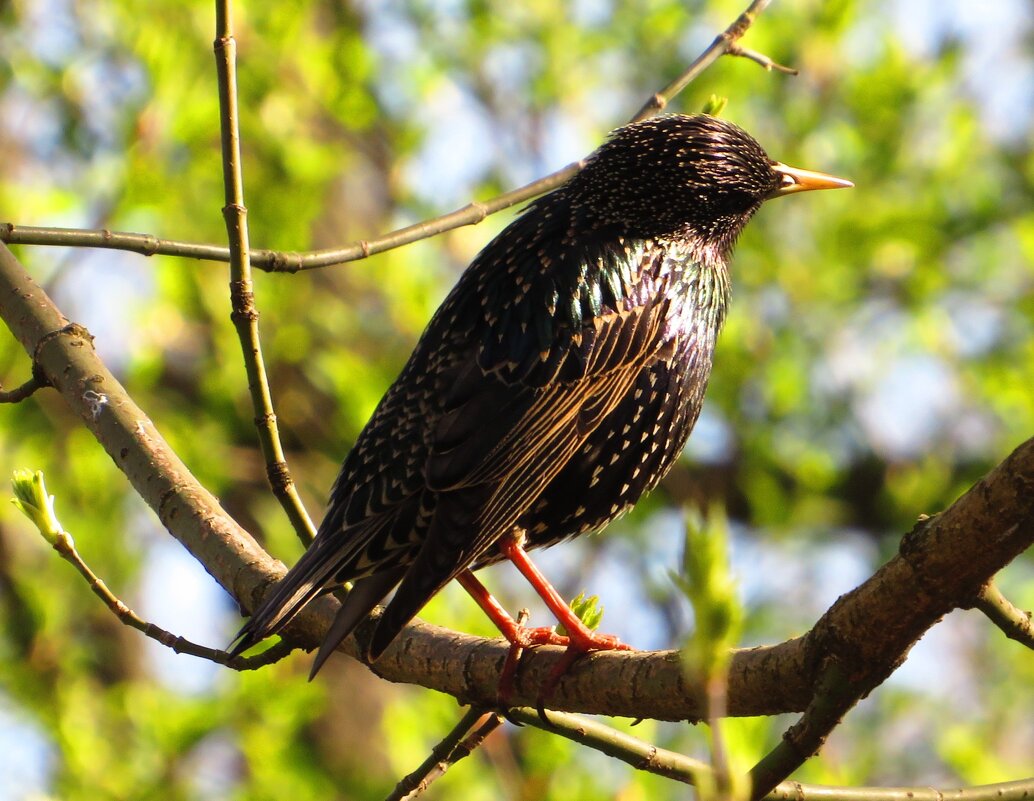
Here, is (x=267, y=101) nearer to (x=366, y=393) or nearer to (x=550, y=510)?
(x=366, y=393)

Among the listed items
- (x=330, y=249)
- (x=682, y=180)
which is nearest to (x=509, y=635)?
A: (x=330, y=249)

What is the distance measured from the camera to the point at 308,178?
252 inches

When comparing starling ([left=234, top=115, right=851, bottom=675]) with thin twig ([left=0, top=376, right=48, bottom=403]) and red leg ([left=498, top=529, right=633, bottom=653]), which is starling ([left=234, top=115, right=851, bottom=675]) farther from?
thin twig ([left=0, top=376, right=48, bottom=403])

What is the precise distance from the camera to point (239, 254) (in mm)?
2773

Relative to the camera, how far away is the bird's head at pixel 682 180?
3.68 m

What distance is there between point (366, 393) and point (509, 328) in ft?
7.92

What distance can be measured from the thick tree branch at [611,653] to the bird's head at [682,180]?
4.19 ft

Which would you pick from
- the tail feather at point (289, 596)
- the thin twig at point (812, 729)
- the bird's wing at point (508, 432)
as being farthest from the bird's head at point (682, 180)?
the thin twig at point (812, 729)

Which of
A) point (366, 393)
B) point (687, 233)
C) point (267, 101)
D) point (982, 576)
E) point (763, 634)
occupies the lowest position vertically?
point (982, 576)

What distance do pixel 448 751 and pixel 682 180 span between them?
1.65 m

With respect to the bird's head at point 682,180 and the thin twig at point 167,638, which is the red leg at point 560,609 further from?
the bird's head at point 682,180

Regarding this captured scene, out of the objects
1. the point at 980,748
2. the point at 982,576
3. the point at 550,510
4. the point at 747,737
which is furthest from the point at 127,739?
the point at 982,576

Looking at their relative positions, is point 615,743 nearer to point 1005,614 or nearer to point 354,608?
point 354,608

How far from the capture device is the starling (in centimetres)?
304
